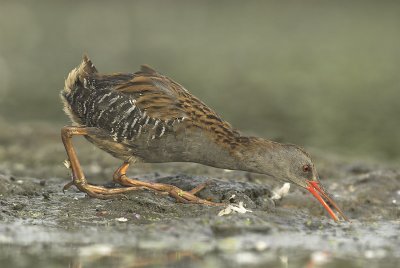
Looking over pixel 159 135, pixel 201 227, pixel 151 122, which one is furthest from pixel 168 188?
pixel 201 227

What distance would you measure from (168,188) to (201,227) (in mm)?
1361

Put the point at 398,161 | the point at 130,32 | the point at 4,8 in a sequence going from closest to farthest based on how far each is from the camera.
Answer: the point at 398,161
the point at 130,32
the point at 4,8

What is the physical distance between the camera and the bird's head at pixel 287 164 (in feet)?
34.2

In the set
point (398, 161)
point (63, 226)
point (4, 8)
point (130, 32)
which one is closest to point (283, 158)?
point (63, 226)

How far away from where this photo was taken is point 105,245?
27.8 ft

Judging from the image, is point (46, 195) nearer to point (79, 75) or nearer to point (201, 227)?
point (79, 75)

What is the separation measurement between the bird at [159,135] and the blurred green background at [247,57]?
14.4ft

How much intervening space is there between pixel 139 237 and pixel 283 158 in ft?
7.95

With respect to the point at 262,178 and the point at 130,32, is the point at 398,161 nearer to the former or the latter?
the point at 262,178

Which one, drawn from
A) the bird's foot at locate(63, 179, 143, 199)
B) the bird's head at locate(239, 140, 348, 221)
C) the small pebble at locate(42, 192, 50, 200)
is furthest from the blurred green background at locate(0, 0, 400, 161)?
the small pebble at locate(42, 192, 50, 200)

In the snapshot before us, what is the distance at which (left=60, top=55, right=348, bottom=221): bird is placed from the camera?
32.9ft

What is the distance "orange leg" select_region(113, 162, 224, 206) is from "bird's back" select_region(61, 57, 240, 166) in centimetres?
40

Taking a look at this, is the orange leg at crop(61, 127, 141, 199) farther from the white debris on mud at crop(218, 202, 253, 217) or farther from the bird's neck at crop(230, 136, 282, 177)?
the bird's neck at crop(230, 136, 282, 177)

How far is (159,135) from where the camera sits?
9.98 m
